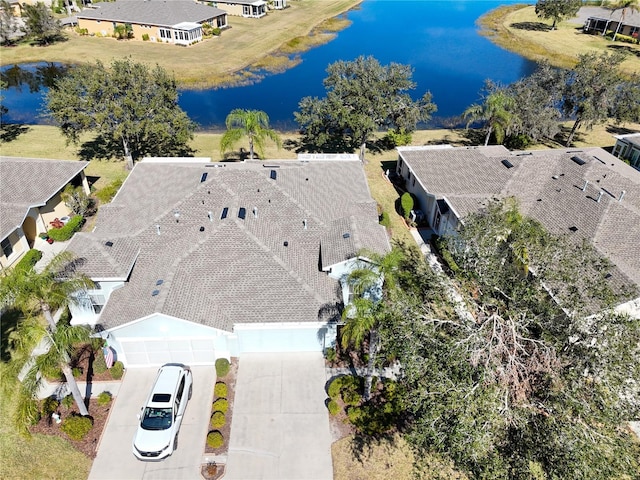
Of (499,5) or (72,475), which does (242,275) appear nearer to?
(72,475)

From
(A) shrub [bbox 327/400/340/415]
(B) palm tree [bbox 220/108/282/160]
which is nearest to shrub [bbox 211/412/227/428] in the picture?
(A) shrub [bbox 327/400/340/415]

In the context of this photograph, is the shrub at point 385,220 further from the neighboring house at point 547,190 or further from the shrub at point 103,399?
the shrub at point 103,399

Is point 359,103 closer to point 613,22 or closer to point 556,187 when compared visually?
point 556,187

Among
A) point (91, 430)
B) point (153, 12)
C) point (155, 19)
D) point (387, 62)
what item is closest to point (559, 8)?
point (387, 62)

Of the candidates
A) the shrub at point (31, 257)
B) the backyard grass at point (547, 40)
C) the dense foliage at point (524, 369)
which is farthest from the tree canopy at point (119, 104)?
the backyard grass at point (547, 40)

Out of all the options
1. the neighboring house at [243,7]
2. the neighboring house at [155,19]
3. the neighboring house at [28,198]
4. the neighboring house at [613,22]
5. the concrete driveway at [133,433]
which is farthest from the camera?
the neighboring house at [243,7]
